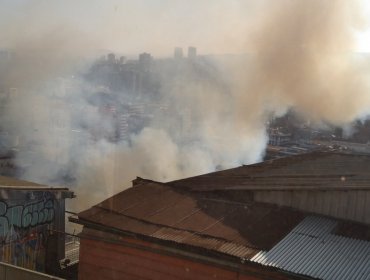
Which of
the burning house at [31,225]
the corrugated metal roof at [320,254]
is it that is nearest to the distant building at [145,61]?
the burning house at [31,225]

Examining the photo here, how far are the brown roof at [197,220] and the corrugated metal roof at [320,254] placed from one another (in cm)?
15

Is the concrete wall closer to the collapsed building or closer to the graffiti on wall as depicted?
the collapsed building

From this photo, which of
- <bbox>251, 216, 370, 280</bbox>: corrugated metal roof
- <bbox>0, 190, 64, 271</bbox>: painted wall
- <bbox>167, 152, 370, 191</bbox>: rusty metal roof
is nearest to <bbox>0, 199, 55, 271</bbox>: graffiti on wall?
<bbox>0, 190, 64, 271</bbox>: painted wall

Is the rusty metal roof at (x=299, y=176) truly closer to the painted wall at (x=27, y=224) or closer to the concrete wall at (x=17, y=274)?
the painted wall at (x=27, y=224)

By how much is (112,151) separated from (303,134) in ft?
29.7

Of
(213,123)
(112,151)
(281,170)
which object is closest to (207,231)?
(281,170)

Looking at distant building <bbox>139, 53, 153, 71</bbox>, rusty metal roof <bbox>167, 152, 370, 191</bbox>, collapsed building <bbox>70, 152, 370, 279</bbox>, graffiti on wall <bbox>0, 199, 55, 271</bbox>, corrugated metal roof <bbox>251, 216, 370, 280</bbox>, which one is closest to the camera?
corrugated metal roof <bbox>251, 216, 370, 280</bbox>

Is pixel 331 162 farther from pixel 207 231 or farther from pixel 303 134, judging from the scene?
pixel 303 134

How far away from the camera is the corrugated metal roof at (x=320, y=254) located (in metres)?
3.88

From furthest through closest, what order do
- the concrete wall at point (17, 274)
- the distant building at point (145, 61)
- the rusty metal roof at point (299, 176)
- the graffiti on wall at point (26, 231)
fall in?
the distant building at point (145, 61) → the graffiti on wall at point (26, 231) → the rusty metal roof at point (299, 176) → the concrete wall at point (17, 274)

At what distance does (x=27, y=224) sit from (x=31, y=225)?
0.09m

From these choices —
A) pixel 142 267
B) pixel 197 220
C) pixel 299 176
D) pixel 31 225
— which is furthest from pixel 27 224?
pixel 299 176

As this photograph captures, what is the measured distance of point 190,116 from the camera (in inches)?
828

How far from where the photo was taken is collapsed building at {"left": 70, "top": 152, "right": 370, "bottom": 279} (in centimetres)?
418
